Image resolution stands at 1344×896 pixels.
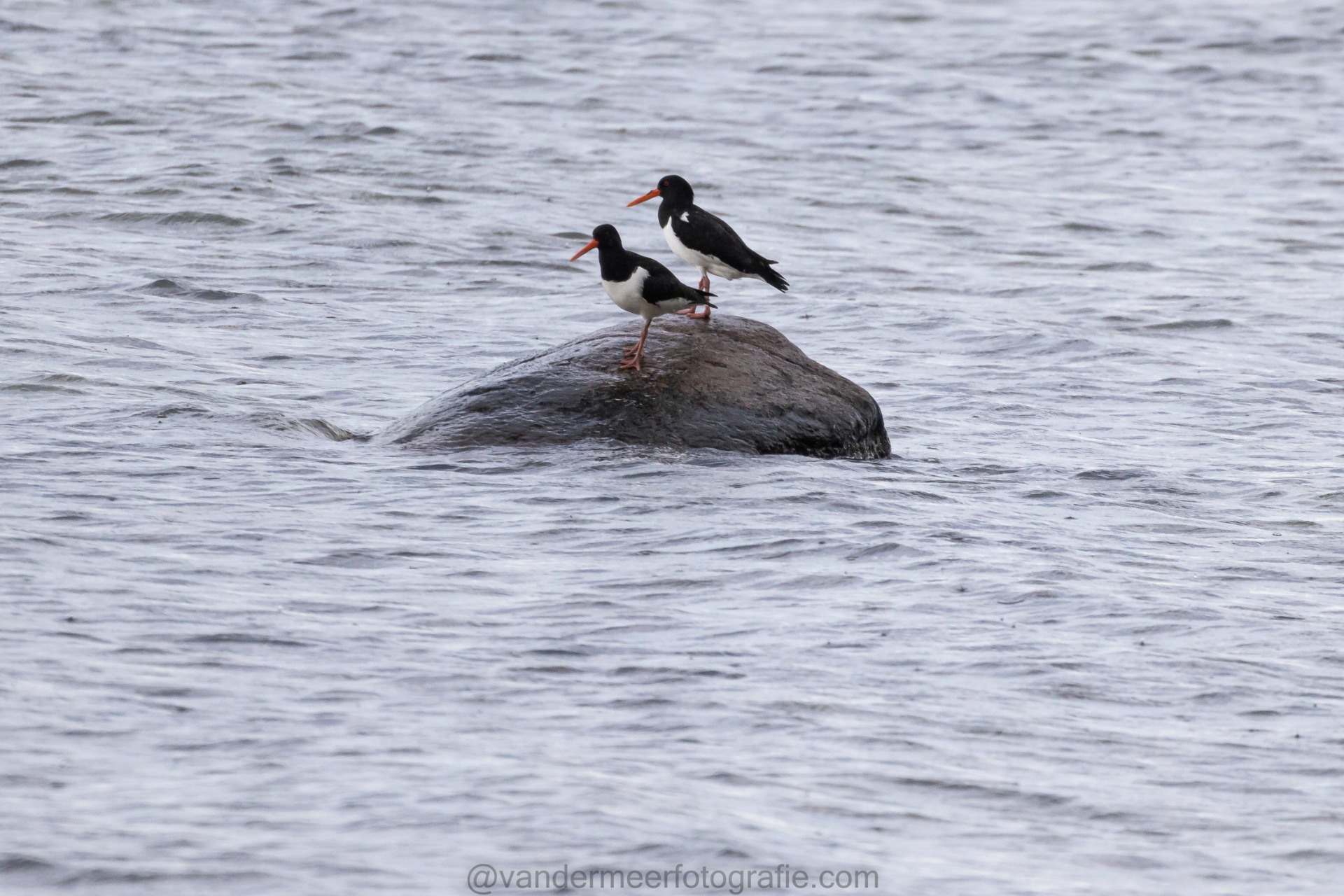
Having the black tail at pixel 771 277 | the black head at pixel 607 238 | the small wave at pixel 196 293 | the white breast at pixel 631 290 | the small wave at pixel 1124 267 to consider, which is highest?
the black head at pixel 607 238

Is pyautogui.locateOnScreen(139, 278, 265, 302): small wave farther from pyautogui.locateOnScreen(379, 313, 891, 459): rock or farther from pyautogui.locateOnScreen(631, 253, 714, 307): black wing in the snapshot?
pyautogui.locateOnScreen(631, 253, 714, 307): black wing

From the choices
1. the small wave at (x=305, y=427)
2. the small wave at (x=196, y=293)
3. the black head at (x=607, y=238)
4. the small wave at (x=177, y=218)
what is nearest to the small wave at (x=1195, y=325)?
the black head at (x=607, y=238)

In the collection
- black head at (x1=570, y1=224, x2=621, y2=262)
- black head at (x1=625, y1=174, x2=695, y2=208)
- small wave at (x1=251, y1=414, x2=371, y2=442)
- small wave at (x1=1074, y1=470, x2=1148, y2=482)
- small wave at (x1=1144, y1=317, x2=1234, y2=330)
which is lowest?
small wave at (x1=1144, y1=317, x2=1234, y2=330)

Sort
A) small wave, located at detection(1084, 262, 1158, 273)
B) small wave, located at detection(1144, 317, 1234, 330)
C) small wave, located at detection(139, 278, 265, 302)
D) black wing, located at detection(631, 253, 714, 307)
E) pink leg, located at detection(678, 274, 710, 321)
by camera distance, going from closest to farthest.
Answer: black wing, located at detection(631, 253, 714, 307) < pink leg, located at detection(678, 274, 710, 321) < small wave, located at detection(139, 278, 265, 302) < small wave, located at detection(1144, 317, 1234, 330) < small wave, located at detection(1084, 262, 1158, 273)

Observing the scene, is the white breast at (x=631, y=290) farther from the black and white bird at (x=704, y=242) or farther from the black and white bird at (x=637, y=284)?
the black and white bird at (x=704, y=242)

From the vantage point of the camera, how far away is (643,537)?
29.6 ft

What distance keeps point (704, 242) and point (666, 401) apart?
55.1 inches

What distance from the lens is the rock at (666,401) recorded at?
10.3m

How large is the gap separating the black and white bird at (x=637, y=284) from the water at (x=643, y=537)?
0.84 meters

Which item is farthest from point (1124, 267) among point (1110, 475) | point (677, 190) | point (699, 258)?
Answer: point (699, 258)

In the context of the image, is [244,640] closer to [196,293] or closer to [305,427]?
[305,427]

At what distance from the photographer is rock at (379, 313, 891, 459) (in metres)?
10.3

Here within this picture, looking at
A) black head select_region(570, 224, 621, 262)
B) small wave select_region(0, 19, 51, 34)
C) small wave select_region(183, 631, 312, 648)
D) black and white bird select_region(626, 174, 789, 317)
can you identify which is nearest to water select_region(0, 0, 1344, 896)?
small wave select_region(183, 631, 312, 648)

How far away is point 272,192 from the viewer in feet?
64.5
